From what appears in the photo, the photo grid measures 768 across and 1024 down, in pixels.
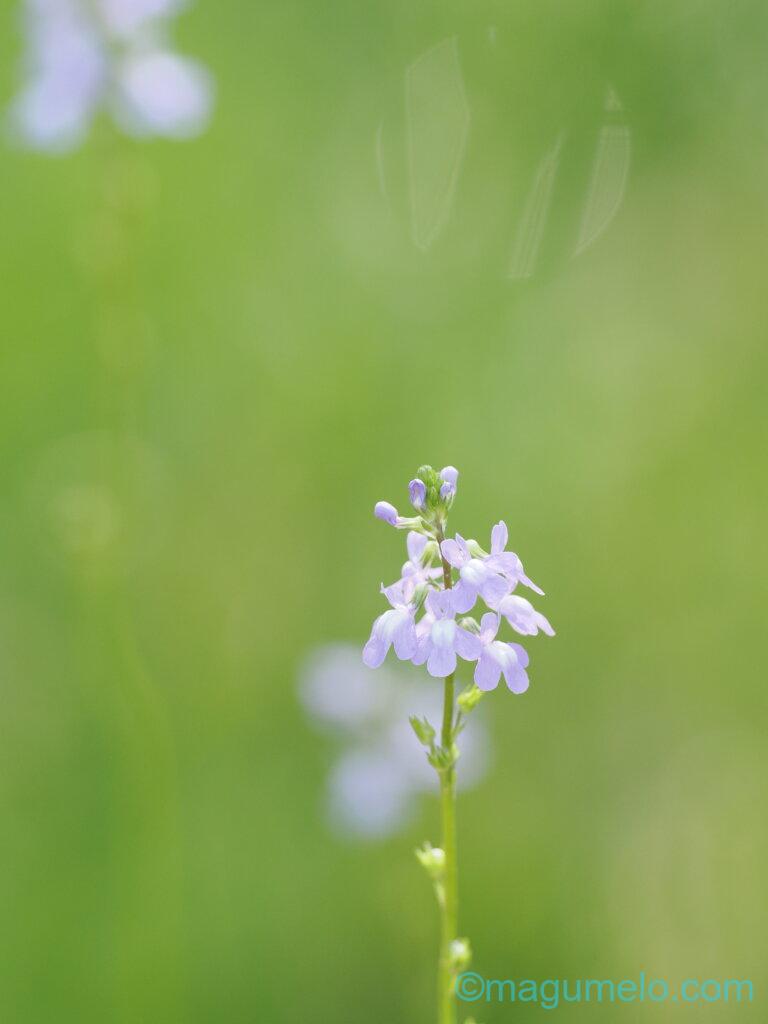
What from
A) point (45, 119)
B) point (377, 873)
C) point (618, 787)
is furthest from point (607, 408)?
point (45, 119)

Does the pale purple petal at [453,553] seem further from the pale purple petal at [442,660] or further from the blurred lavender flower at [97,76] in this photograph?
the blurred lavender flower at [97,76]

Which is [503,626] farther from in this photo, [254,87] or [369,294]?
[254,87]

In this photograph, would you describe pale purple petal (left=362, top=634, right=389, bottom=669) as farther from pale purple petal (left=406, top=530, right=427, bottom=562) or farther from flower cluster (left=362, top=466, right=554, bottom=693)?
pale purple petal (left=406, top=530, right=427, bottom=562)

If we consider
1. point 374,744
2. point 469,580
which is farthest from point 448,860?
point 374,744

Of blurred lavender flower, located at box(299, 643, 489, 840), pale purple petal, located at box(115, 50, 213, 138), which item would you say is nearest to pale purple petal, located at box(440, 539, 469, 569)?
blurred lavender flower, located at box(299, 643, 489, 840)

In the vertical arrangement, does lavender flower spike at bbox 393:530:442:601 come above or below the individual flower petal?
above

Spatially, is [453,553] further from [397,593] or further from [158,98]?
[158,98]
